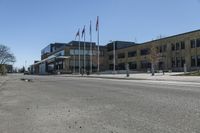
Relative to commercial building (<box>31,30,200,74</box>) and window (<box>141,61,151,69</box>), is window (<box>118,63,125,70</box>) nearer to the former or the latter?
commercial building (<box>31,30,200,74</box>)

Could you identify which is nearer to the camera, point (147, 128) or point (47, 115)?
point (147, 128)

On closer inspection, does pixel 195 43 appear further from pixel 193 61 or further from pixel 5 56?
pixel 5 56

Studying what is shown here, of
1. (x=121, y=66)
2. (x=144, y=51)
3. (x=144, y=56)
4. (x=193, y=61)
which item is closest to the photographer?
(x=193, y=61)

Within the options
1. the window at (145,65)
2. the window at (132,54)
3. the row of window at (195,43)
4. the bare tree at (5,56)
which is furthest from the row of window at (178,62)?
the bare tree at (5,56)

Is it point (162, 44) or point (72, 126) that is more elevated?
point (162, 44)

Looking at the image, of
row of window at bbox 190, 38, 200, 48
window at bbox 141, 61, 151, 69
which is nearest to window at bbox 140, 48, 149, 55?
window at bbox 141, 61, 151, 69

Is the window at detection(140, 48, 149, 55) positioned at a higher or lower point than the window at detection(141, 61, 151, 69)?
higher

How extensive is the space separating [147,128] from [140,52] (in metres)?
93.6

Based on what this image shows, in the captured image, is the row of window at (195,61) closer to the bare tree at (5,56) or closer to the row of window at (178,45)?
the row of window at (178,45)

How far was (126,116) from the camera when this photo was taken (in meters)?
8.87

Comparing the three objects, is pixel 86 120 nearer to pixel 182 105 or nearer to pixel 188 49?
pixel 182 105

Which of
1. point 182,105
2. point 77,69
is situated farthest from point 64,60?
point 182,105

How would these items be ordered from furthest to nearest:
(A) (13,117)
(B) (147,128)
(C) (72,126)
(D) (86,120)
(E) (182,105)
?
(E) (182,105) < (A) (13,117) < (D) (86,120) < (C) (72,126) < (B) (147,128)

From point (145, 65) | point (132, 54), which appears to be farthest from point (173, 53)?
point (132, 54)
